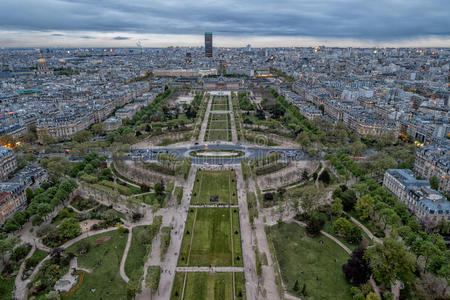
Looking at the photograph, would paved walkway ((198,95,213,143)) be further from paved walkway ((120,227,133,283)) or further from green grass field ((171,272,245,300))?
green grass field ((171,272,245,300))

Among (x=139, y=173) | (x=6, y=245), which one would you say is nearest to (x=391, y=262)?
(x=139, y=173)

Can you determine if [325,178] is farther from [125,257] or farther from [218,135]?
[218,135]

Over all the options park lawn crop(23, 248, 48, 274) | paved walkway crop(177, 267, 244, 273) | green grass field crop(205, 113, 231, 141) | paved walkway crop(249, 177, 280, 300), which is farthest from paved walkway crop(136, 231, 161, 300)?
green grass field crop(205, 113, 231, 141)

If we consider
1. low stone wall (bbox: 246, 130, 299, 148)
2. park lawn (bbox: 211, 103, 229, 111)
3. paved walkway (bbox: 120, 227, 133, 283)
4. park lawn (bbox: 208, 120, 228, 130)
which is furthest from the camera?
park lawn (bbox: 211, 103, 229, 111)

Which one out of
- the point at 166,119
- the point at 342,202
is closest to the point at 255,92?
the point at 166,119

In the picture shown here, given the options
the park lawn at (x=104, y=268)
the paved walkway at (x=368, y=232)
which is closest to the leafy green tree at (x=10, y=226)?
the park lawn at (x=104, y=268)

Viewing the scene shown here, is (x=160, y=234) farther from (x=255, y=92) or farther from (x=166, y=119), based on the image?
(x=255, y=92)

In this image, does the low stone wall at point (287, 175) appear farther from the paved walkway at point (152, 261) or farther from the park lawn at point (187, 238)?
the paved walkway at point (152, 261)
